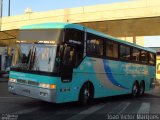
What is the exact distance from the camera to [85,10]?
96.6 ft

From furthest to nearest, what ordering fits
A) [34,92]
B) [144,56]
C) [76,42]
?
[144,56] < [76,42] < [34,92]

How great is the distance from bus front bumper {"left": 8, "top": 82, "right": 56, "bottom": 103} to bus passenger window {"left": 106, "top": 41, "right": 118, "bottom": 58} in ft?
14.4

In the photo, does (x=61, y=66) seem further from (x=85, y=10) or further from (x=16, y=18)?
(x=16, y=18)

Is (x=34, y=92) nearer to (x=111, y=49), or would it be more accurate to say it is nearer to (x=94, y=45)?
(x=94, y=45)

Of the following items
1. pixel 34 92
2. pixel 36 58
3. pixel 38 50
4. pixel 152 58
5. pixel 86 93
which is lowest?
pixel 86 93

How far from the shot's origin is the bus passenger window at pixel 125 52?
17734 mm

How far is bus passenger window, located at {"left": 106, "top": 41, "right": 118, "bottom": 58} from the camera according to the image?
16031 millimetres

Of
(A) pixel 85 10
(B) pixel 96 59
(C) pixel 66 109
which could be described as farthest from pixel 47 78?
(A) pixel 85 10

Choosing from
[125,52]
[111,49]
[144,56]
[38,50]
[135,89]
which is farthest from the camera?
[144,56]

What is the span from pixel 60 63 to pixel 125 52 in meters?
6.43

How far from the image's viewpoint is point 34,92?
→ 12.8 metres

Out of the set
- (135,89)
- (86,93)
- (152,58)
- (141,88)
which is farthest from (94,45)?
(152,58)

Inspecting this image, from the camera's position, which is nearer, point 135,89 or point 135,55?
point 135,55

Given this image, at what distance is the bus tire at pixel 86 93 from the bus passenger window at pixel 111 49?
1.91m
